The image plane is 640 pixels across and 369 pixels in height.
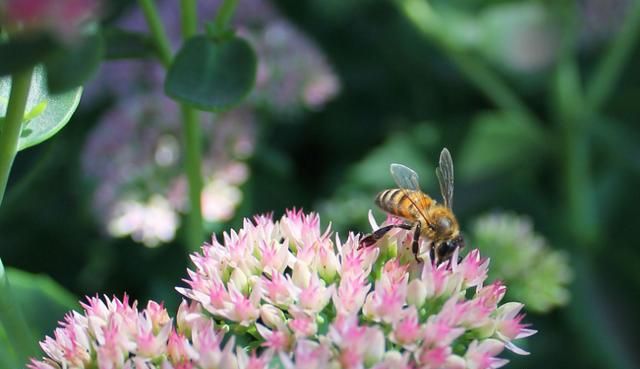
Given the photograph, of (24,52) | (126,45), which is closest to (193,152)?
(126,45)

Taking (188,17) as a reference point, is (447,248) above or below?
below

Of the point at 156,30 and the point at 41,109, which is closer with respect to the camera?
the point at 41,109

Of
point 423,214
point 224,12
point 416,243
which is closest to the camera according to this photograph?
point 416,243

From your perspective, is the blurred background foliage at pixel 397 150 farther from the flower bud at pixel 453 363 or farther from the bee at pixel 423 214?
the flower bud at pixel 453 363

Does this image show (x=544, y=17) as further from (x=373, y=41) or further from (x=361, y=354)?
(x=361, y=354)

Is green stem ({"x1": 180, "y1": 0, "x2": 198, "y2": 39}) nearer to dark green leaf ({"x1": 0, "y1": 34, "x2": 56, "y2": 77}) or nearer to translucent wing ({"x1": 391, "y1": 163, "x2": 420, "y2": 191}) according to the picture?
translucent wing ({"x1": 391, "y1": 163, "x2": 420, "y2": 191})

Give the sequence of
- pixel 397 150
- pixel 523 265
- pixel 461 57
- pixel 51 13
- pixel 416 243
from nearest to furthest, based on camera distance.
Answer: pixel 51 13, pixel 416 243, pixel 523 265, pixel 461 57, pixel 397 150

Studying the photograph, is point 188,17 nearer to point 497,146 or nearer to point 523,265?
point 523,265

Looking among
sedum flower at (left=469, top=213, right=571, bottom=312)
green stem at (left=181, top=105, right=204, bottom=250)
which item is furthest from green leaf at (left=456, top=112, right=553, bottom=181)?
green stem at (left=181, top=105, right=204, bottom=250)
